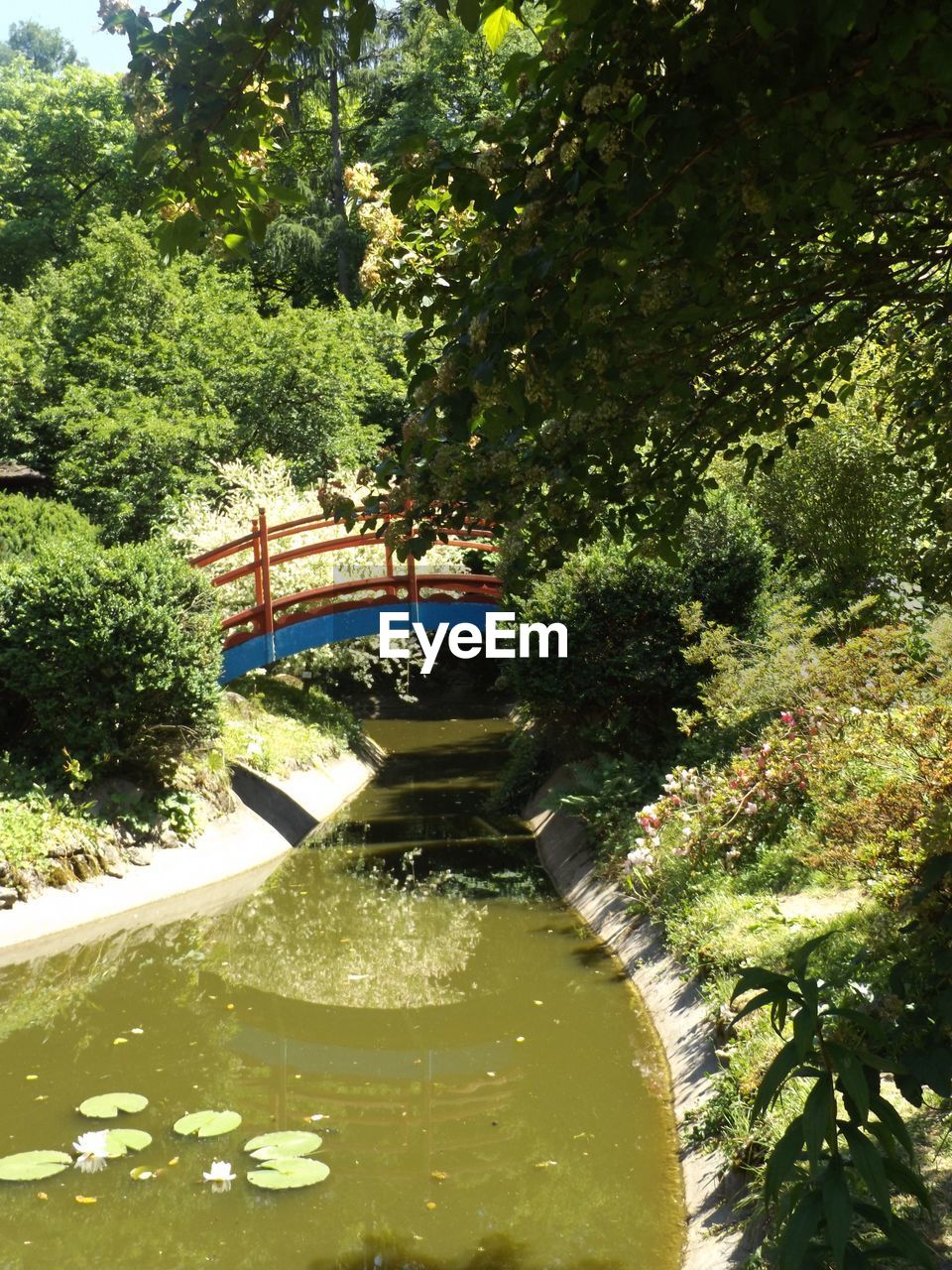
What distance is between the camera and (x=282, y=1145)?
6.77m

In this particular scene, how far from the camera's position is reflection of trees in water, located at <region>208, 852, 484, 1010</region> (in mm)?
9906

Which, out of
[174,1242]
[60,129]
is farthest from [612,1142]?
[60,129]

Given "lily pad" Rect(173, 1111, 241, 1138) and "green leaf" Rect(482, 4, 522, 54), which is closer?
"green leaf" Rect(482, 4, 522, 54)

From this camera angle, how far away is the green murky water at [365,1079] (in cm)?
593

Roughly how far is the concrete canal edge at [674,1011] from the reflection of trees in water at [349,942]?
116 centimetres

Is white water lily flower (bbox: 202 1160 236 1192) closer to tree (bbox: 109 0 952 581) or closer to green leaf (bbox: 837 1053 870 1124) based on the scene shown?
tree (bbox: 109 0 952 581)

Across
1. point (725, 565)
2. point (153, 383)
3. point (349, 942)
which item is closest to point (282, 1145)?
point (349, 942)

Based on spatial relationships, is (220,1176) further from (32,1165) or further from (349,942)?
(349,942)

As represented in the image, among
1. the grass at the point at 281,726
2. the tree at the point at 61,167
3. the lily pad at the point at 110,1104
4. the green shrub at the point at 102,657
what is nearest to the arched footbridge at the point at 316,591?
the grass at the point at 281,726

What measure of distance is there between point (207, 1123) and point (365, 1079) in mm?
1281

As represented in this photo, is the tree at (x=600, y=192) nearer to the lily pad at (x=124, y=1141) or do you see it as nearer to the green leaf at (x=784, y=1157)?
the green leaf at (x=784, y=1157)

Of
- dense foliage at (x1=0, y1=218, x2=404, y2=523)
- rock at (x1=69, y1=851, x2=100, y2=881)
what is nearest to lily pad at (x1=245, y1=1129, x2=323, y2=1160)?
rock at (x1=69, y1=851, x2=100, y2=881)

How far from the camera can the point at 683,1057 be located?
756 centimetres

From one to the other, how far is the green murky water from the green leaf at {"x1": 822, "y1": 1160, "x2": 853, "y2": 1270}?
2546 mm
